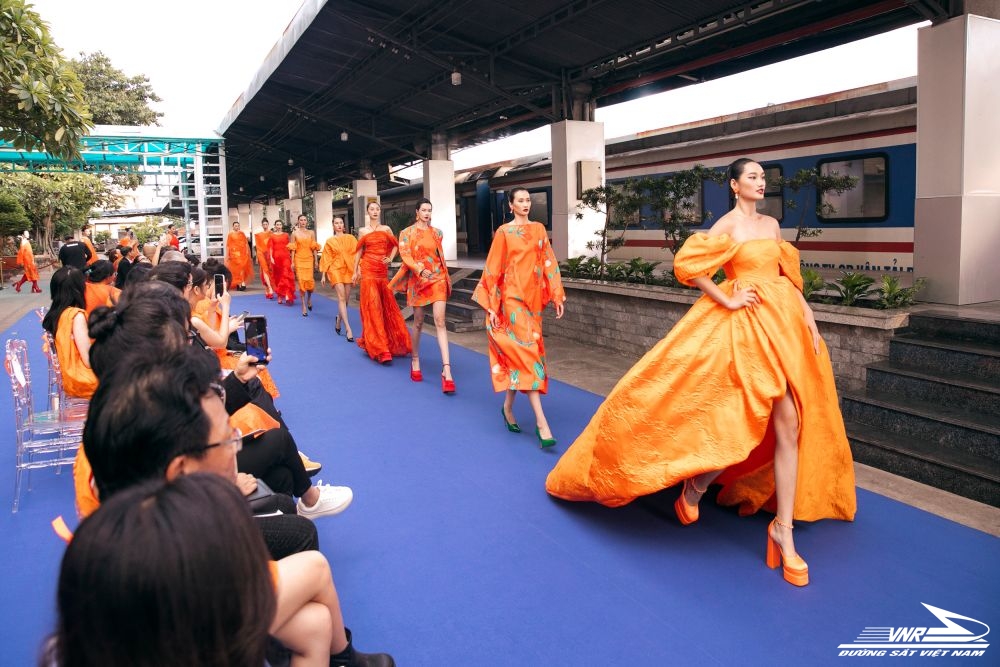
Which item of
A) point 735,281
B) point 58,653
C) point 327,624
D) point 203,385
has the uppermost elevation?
point 735,281

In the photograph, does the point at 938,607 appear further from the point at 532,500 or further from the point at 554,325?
the point at 554,325

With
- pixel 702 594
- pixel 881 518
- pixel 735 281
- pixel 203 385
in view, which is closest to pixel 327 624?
pixel 203 385

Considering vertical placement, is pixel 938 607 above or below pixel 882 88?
below

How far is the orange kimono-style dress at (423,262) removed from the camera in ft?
22.5

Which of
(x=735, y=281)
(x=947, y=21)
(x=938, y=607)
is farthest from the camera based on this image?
(x=947, y=21)

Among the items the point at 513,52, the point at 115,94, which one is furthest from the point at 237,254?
the point at 115,94

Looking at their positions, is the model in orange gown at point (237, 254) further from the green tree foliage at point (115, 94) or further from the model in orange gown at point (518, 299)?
the green tree foliage at point (115, 94)

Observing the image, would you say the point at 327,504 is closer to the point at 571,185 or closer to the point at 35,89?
the point at 35,89

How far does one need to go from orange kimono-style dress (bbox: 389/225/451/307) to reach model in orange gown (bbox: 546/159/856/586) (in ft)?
11.9

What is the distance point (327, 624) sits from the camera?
187 centimetres

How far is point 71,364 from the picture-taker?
4.04 m

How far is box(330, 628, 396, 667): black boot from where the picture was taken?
7.02 feet

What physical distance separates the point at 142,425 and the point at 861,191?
8.66m

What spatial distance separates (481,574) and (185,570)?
219 cm
